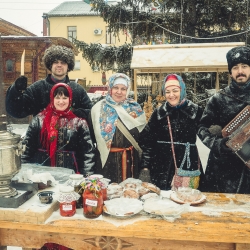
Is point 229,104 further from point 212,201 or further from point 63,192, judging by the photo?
point 63,192

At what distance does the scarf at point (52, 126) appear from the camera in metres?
2.85

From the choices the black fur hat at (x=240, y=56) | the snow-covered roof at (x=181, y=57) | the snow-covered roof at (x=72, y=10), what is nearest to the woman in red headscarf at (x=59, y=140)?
the black fur hat at (x=240, y=56)

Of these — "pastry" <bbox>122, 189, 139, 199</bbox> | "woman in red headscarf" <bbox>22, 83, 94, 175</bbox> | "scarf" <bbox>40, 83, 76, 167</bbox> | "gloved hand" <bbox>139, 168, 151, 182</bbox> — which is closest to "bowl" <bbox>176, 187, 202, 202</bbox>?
"pastry" <bbox>122, 189, 139, 199</bbox>

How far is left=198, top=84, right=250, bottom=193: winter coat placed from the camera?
281cm

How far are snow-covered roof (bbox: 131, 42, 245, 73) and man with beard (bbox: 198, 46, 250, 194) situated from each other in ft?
14.9

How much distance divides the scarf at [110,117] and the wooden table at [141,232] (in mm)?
1158

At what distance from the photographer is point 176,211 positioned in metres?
1.91

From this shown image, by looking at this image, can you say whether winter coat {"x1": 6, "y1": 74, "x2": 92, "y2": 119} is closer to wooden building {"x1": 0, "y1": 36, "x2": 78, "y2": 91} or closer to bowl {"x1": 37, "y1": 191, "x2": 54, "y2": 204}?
bowl {"x1": 37, "y1": 191, "x2": 54, "y2": 204}

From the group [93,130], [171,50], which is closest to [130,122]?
[93,130]

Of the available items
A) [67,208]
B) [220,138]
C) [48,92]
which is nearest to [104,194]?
[67,208]

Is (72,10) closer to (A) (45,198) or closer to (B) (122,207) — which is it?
(A) (45,198)

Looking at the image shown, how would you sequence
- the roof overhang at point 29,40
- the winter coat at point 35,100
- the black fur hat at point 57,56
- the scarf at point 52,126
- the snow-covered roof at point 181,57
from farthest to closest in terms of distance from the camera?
the roof overhang at point 29,40 → the snow-covered roof at point 181,57 → the black fur hat at point 57,56 → the winter coat at point 35,100 → the scarf at point 52,126

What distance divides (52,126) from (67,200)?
1.13 m

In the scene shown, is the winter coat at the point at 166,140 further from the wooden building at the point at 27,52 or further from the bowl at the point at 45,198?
the wooden building at the point at 27,52
